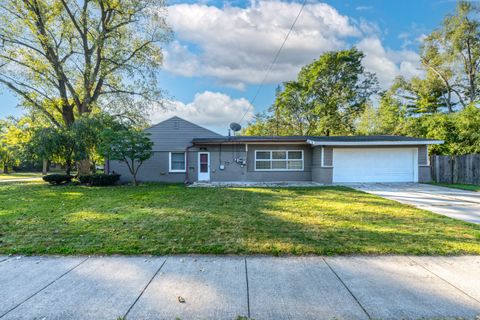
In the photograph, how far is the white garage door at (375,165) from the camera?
45.2 feet

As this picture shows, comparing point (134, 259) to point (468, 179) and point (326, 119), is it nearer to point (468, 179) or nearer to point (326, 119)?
point (468, 179)

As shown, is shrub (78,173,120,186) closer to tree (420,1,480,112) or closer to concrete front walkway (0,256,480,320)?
concrete front walkway (0,256,480,320)

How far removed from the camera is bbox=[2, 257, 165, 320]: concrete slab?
89.5 inches

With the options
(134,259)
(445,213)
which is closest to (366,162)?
(445,213)

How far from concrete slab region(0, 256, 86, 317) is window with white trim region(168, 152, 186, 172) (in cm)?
1199

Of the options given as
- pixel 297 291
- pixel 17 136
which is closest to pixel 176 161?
pixel 17 136

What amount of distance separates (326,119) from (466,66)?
12.3 m

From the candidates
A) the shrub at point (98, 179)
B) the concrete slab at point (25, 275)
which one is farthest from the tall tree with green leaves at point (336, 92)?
the concrete slab at point (25, 275)

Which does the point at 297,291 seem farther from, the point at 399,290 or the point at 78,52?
the point at 78,52

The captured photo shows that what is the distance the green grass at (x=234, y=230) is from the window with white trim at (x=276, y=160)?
7.73 m

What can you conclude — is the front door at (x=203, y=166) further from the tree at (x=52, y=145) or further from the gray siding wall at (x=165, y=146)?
the tree at (x=52, y=145)

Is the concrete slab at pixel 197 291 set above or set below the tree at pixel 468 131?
below

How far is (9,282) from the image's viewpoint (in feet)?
9.40

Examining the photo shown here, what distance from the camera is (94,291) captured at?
2652mm
